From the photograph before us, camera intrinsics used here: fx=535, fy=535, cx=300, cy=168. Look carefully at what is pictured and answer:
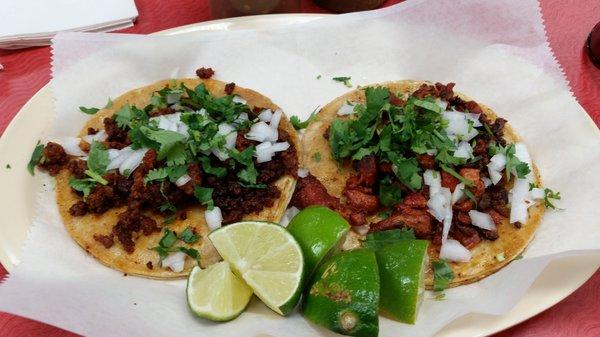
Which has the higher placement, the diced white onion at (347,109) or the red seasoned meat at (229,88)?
the red seasoned meat at (229,88)

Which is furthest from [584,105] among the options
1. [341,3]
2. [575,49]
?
[341,3]

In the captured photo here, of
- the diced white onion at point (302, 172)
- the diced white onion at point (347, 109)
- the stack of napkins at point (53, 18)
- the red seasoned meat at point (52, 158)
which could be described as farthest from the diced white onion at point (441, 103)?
the stack of napkins at point (53, 18)

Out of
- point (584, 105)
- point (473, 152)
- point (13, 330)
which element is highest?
point (473, 152)

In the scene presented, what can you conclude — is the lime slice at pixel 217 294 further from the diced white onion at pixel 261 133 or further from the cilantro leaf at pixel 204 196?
the diced white onion at pixel 261 133

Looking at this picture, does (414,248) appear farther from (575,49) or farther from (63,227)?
(575,49)

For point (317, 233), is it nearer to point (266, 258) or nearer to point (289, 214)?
point (266, 258)

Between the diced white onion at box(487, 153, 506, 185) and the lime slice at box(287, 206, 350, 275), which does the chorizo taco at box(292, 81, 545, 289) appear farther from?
the lime slice at box(287, 206, 350, 275)
